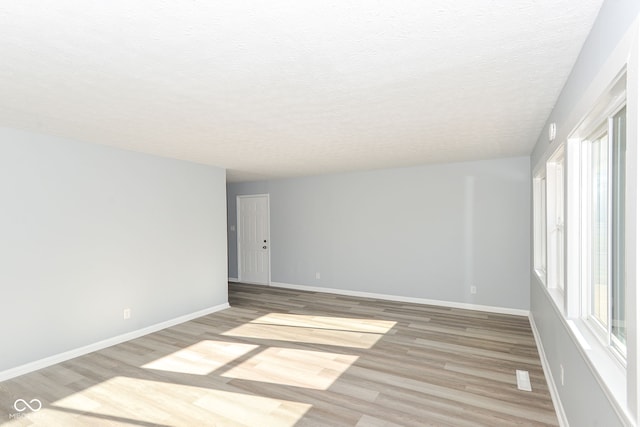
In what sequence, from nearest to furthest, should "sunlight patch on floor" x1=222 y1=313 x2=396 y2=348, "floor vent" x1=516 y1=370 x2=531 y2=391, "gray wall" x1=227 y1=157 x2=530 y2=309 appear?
"floor vent" x1=516 y1=370 x2=531 y2=391 < "sunlight patch on floor" x1=222 y1=313 x2=396 y2=348 < "gray wall" x1=227 y1=157 x2=530 y2=309

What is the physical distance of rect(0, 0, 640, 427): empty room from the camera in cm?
150

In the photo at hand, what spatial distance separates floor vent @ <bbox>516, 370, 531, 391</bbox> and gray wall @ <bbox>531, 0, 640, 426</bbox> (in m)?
0.25

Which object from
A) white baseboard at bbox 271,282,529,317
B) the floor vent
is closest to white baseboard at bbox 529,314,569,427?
the floor vent

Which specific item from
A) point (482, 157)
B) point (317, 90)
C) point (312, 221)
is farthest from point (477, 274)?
point (317, 90)

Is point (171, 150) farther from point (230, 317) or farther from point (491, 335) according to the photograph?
point (491, 335)

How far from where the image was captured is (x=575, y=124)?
187cm

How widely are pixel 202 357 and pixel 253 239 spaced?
4154 millimetres

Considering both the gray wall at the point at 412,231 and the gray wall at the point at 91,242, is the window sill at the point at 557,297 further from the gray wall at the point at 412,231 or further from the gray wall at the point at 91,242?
the gray wall at the point at 91,242

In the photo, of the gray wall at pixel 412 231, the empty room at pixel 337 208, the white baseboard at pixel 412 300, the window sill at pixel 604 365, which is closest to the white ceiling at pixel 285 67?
the empty room at pixel 337 208

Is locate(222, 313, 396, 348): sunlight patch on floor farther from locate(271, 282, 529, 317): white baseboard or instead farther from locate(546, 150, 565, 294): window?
locate(546, 150, 565, 294): window

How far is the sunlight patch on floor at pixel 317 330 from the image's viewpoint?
402 cm

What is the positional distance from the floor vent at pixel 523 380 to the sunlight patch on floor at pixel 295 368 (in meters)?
1.47

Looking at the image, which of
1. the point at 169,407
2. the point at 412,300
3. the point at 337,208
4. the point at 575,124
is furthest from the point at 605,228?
the point at 337,208

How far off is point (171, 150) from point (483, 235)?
15.0ft
